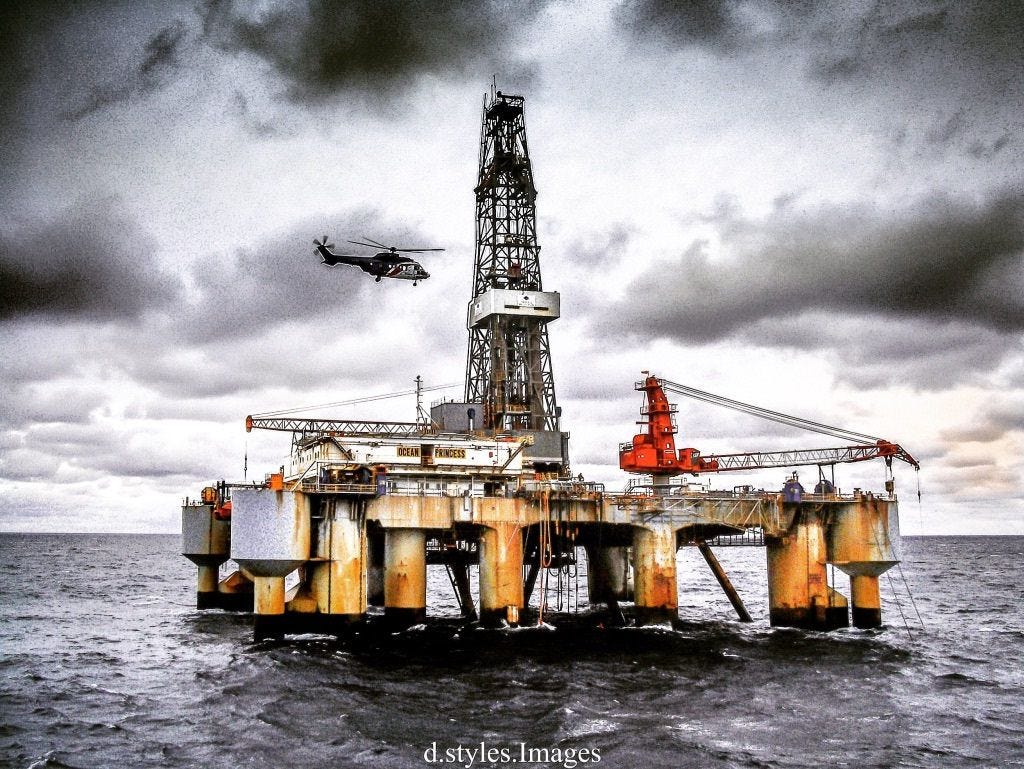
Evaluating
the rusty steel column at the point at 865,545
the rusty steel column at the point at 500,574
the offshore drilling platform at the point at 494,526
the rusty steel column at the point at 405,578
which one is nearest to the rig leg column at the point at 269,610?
the offshore drilling platform at the point at 494,526

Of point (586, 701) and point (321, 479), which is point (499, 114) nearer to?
point (321, 479)

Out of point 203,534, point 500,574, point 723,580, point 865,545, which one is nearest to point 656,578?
point 500,574

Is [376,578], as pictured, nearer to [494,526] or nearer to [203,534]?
[203,534]

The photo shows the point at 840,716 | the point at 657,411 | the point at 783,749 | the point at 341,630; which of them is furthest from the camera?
the point at 657,411

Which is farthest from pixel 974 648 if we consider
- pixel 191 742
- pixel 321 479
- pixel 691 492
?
pixel 191 742

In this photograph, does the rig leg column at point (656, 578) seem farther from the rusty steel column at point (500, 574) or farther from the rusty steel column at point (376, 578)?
the rusty steel column at point (376, 578)

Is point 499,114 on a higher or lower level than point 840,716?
higher
